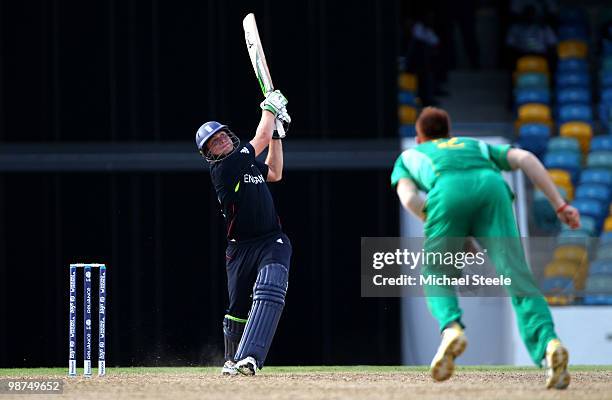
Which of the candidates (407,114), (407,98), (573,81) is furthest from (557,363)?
(573,81)

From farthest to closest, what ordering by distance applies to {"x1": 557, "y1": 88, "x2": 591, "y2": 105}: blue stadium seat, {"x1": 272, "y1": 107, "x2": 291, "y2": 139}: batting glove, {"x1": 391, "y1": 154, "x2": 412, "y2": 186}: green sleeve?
{"x1": 557, "y1": 88, "x2": 591, "y2": 105}: blue stadium seat
{"x1": 272, "y1": 107, "x2": 291, "y2": 139}: batting glove
{"x1": 391, "y1": 154, "x2": 412, "y2": 186}: green sleeve

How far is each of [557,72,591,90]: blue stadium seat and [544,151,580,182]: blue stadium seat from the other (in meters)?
1.45

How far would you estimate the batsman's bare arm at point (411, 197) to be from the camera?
6.34 meters

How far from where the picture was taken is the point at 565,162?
13.8 meters

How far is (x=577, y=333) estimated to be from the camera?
1051 centimetres

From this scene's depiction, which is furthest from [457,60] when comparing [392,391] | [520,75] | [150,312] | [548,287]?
[392,391]

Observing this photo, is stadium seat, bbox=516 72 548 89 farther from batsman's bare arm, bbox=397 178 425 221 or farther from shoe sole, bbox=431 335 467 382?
shoe sole, bbox=431 335 467 382

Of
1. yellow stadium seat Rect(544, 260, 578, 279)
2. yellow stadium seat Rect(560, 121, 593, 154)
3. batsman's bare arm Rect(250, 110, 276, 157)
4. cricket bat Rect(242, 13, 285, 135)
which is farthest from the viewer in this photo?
yellow stadium seat Rect(560, 121, 593, 154)

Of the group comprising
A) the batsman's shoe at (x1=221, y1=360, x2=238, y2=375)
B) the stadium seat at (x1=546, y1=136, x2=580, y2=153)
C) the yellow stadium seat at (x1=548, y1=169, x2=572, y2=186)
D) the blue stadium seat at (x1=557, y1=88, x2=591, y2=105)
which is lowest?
the batsman's shoe at (x1=221, y1=360, x2=238, y2=375)

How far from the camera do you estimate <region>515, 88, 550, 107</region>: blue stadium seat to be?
14578 millimetres

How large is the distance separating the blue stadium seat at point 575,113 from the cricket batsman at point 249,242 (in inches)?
294

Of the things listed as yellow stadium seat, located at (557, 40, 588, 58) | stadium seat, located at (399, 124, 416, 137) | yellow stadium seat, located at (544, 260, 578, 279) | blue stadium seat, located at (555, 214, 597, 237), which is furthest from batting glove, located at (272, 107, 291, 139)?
yellow stadium seat, located at (557, 40, 588, 58)

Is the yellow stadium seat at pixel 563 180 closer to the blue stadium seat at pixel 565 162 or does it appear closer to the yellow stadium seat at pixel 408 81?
the blue stadium seat at pixel 565 162

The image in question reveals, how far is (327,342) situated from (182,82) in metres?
2.36
